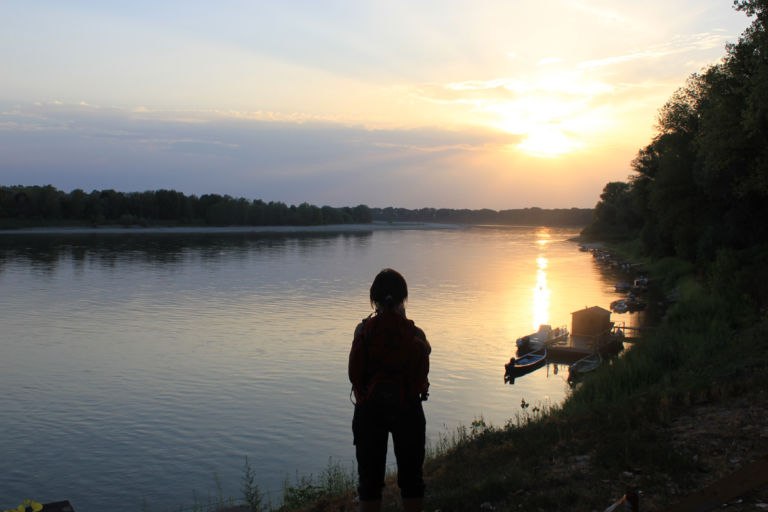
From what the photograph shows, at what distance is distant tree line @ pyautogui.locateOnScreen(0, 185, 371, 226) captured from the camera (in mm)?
147875

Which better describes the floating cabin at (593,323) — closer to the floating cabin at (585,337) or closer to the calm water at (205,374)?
the floating cabin at (585,337)

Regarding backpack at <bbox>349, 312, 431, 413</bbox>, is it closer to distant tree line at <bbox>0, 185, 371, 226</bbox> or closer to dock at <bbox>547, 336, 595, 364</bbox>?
dock at <bbox>547, 336, 595, 364</bbox>

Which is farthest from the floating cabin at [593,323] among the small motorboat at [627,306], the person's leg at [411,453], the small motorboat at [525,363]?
the person's leg at [411,453]

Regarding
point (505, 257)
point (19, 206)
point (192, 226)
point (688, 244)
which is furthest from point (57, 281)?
point (192, 226)

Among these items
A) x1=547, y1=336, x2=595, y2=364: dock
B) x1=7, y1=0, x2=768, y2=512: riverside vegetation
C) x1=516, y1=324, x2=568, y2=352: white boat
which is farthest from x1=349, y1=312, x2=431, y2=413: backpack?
x1=547, y1=336, x2=595, y2=364: dock

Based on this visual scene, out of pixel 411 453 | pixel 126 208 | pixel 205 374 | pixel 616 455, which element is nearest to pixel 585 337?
pixel 205 374

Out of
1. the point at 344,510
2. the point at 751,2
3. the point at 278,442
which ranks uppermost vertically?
the point at 751,2

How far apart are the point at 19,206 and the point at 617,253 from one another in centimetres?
13587

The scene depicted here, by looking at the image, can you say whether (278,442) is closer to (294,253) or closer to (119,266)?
(119,266)

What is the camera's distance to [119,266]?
72.7 metres

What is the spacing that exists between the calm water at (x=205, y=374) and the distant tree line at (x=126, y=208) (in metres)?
101

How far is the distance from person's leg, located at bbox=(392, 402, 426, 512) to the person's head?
3.06 ft

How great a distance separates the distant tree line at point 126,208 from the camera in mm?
147875

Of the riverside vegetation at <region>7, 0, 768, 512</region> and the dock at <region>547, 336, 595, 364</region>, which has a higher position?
the riverside vegetation at <region>7, 0, 768, 512</region>
